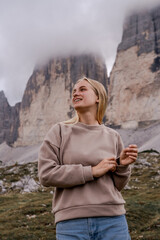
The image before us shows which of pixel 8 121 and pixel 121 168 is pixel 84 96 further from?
pixel 8 121

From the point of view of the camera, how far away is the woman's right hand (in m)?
2.71

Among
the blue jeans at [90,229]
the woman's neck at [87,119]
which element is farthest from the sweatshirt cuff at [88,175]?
the woman's neck at [87,119]

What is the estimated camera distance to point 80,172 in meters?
2.69

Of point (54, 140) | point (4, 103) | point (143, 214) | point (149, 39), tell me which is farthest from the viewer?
point (4, 103)

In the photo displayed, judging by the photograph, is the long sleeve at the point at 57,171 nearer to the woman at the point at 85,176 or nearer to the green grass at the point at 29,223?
the woman at the point at 85,176

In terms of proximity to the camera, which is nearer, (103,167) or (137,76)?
(103,167)

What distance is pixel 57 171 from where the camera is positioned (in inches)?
107

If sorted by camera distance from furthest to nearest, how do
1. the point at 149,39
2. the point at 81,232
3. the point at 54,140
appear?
the point at 149,39, the point at 54,140, the point at 81,232

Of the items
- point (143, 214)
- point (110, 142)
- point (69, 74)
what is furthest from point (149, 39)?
point (110, 142)

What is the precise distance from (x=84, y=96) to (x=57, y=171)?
3.48 feet

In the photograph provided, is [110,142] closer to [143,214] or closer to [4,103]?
[143,214]

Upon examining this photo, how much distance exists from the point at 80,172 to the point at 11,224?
328 inches

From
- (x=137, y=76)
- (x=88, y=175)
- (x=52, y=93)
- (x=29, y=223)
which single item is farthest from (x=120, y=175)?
(x=52, y=93)

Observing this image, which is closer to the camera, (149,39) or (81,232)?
(81,232)
